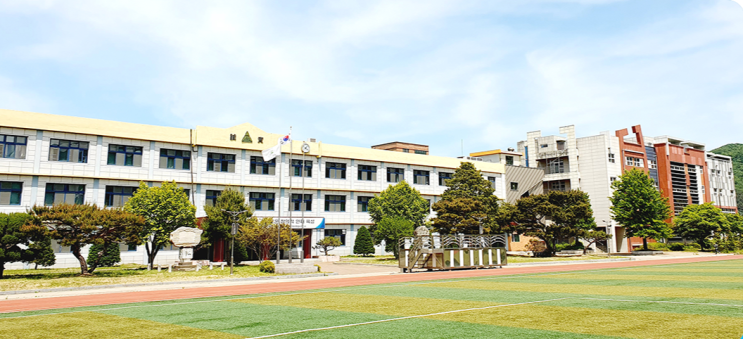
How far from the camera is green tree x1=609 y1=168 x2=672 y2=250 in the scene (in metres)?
63.1

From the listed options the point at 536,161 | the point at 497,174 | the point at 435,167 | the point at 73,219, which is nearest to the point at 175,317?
the point at 73,219

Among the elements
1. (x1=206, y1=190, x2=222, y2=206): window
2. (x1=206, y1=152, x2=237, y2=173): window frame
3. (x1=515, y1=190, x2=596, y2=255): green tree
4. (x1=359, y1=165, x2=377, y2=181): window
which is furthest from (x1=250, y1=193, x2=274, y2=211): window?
(x1=515, y1=190, x2=596, y2=255): green tree

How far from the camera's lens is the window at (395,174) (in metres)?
61.9

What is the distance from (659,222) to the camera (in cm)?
6309

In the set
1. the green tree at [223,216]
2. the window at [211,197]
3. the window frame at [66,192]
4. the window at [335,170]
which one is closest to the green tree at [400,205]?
the window at [335,170]

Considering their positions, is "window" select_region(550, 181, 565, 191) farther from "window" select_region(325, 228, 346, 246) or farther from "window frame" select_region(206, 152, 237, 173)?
"window frame" select_region(206, 152, 237, 173)

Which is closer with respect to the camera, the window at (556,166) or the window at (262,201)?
the window at (262,201)

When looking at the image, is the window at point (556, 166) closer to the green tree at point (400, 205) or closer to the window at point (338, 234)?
the green tree at point (400, 205)

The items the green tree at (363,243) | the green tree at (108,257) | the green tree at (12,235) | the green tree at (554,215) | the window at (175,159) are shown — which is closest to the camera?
the green tree at (12,235)

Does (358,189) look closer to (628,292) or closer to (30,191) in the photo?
(30,191)

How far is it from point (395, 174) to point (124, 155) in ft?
100

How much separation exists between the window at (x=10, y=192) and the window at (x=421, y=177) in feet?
135

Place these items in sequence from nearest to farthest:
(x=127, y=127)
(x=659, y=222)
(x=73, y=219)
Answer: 1. (x=73, y=219)
2. (x=127, y=127)
3. (x=659, y=222)

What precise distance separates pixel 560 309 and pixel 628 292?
4.89 meters
